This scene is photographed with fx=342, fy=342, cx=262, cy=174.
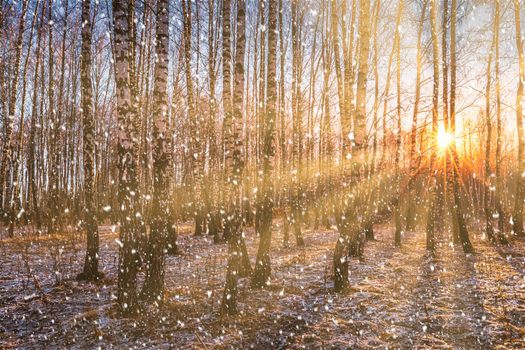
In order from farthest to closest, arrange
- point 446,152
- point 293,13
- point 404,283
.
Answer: point 293,13 → point 446,152 → point 404,283

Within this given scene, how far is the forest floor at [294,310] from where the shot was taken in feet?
17.5

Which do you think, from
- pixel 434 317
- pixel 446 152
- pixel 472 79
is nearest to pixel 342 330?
pixel 434 317

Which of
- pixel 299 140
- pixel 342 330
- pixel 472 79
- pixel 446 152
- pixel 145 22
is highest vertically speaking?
pixel 145 22

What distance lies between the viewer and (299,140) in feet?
52.4

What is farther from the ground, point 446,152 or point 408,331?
point 446,152

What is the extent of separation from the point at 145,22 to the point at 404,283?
13.1 metres

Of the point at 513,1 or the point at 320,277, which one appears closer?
the point at 320,277

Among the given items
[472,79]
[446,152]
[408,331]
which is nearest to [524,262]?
[446,152]

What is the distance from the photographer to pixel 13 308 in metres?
6.52

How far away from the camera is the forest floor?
17.5 feet

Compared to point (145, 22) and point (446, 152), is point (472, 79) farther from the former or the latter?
point (145, 22)

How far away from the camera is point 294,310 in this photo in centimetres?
665

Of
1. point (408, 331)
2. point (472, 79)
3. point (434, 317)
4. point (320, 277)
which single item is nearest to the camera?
point (408, 331)

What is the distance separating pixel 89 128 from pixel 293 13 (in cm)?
921
